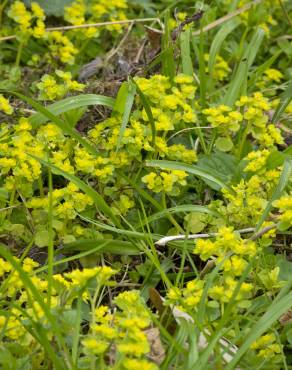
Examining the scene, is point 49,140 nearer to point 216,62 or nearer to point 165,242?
point 165,242

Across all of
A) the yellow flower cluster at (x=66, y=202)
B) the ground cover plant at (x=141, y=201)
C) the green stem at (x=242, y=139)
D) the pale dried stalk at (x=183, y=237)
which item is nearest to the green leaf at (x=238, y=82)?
the ground cover plant at (x=141, y=201)

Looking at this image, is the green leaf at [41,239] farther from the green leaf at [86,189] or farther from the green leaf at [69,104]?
the green leaf at [69,104]

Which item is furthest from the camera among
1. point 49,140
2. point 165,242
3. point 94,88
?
point 94,88

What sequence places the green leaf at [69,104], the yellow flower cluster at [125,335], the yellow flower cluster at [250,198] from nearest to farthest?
the yellow flower cluster at [125,335], the yellow flower cluster at [250,198], the green leaf at [69,104]

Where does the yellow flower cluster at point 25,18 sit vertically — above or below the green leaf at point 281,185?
above

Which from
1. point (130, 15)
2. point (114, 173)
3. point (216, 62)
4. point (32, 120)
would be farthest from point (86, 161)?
point (130, 15)

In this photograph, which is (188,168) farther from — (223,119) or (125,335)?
(125,335)
